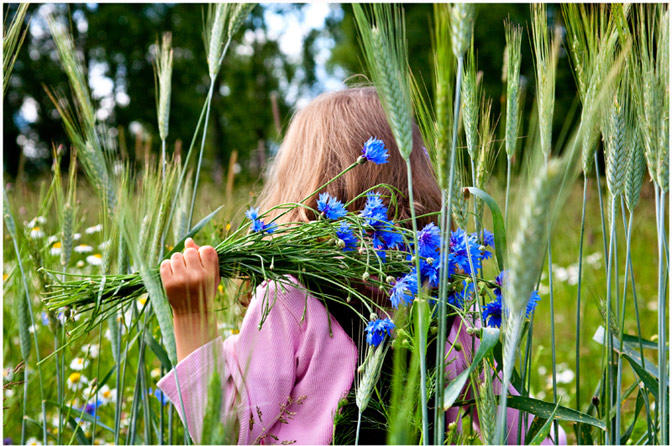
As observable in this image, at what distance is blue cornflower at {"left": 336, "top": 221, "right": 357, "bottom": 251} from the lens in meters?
0.84

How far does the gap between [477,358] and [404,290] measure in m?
0.15

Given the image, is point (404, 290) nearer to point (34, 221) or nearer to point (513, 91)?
point (513, 91)

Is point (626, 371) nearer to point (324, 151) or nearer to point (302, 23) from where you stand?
point (324, 151)

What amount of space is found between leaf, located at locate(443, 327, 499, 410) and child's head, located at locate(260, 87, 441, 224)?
440 mm

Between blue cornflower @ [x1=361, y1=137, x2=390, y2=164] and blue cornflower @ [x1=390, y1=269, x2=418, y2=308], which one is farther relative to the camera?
blue cornflower @ [x1=361, y1=137, x2=390, y2=164]

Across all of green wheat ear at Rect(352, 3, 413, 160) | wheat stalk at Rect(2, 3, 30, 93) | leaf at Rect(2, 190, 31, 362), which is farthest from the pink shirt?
wheat stalk at Rect(2, 3, 30, 93)

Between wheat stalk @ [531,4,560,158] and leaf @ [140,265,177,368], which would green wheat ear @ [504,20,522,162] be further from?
leaf @ [140,265,177,368]

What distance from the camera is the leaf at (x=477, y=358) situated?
0.65 m

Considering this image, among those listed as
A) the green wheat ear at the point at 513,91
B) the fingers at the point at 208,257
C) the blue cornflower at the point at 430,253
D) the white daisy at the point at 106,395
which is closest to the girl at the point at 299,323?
the fingers at the point at 208,257

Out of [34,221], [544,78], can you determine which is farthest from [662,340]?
[34,221]

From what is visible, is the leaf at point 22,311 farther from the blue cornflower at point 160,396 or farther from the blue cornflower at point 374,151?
the blue cornflower at point 374,151

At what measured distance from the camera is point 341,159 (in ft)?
3.78

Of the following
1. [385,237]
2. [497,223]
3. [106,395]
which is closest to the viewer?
[497,223]

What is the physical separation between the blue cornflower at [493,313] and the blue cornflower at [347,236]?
21 cm
